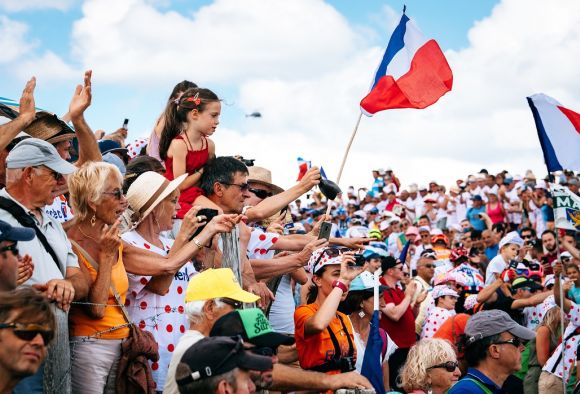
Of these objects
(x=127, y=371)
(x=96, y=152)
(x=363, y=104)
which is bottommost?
(x=127, y=371)

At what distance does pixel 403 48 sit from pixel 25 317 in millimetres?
6047

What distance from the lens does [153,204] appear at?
562cm

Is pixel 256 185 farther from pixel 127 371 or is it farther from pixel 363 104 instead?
pixel 127 371

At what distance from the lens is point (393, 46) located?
28.3ft

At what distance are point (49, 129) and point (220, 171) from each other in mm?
1313

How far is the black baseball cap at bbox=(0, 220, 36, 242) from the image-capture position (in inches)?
156

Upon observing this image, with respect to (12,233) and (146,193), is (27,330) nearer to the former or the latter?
(12,233)

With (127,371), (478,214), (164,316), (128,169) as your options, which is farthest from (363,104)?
(478,214)

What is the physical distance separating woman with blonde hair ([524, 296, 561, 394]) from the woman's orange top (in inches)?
230

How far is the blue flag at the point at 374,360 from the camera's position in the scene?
6246mm

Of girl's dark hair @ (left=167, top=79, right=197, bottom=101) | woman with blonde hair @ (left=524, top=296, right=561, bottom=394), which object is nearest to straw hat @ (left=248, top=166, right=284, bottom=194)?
girl's dark hair @ (left=167, top=79, right=197, bottom=101)

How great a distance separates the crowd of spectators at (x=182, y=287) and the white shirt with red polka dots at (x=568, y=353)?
0.02m

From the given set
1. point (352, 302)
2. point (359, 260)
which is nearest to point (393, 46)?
point (352, 302)

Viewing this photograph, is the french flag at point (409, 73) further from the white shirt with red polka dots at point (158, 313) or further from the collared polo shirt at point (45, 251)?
the collared polo shirt at point (45, 251)
